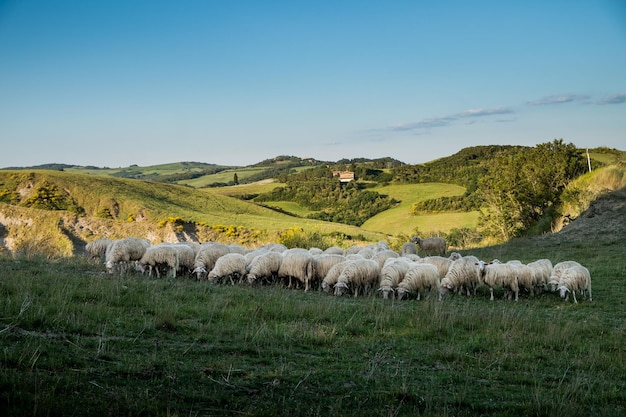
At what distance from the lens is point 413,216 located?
68.1 metres

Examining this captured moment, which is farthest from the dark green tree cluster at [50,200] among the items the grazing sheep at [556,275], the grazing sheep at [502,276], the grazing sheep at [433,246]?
the grazing sheep at [556,275]

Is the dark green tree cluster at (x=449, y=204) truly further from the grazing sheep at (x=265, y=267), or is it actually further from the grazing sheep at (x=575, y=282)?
the grazing sheep at (x=265, y=267)

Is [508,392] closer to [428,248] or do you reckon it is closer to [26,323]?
[26,323]

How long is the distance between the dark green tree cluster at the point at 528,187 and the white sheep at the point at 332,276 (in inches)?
1126

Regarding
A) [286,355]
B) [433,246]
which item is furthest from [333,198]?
[286,355]

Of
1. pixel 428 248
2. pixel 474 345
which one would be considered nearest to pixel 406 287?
pixel 474 345

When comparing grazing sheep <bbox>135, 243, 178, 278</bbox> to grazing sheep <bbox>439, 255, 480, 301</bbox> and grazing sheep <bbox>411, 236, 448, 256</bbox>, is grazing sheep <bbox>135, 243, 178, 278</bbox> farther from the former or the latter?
grazing sheep <bbox>411, 236, 448, 256</bbox>

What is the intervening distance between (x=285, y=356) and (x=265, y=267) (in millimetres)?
9237

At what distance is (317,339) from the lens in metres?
8.56

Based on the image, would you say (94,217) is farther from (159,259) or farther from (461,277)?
(461,277)

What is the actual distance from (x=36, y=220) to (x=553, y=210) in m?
40.1

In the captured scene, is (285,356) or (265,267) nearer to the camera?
(285,356)

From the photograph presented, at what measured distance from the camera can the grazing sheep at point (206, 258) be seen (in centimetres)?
1750

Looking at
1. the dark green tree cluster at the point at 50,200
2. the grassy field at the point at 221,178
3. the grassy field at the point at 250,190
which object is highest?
the grassy field at the point at 221,178
